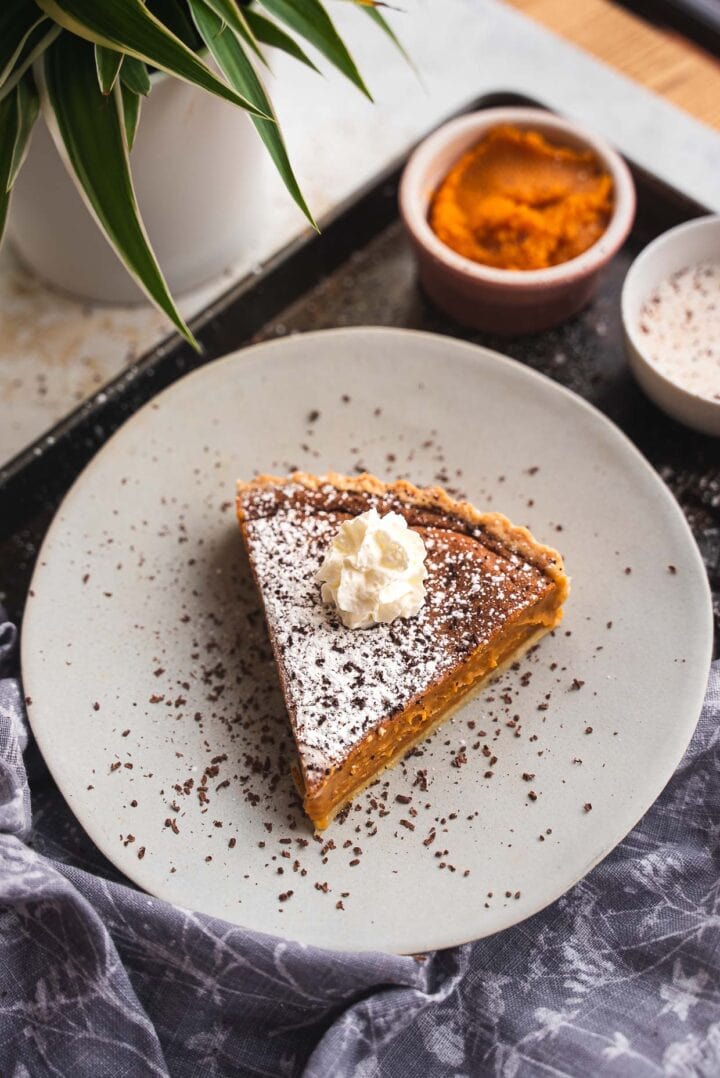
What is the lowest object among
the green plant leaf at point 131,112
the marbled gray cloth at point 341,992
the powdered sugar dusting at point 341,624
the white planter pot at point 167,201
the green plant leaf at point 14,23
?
the marbled gray cloth at point 341,992

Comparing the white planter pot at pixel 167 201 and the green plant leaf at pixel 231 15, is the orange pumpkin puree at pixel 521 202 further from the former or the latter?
the green plant leaf at pixel 231 15

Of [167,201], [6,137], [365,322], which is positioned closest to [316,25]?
[167,201]

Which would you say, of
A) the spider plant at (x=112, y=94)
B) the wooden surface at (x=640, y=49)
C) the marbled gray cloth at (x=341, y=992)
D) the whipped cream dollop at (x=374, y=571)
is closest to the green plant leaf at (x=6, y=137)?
the spider plant at (x=112, y=94)

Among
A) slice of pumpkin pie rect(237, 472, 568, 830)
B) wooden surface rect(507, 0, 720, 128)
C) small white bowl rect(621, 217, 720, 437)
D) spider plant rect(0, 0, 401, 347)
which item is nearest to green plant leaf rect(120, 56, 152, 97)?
spider plant rect(0, 0, 401, 347)

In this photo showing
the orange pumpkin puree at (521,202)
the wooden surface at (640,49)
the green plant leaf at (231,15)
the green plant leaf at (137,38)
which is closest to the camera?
the green plant leaf at (137,38)

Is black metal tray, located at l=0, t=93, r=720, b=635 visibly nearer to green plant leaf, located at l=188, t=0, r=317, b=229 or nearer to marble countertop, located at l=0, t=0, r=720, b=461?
marble countertop, located at l=0, t=0, r=720, b=461

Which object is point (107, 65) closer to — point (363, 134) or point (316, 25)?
point (316, 25)

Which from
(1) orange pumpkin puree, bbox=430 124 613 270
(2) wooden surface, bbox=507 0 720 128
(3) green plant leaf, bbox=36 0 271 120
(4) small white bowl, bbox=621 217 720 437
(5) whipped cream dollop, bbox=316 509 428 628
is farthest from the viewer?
(2) wooden surface, bbox=507 0 720 128
